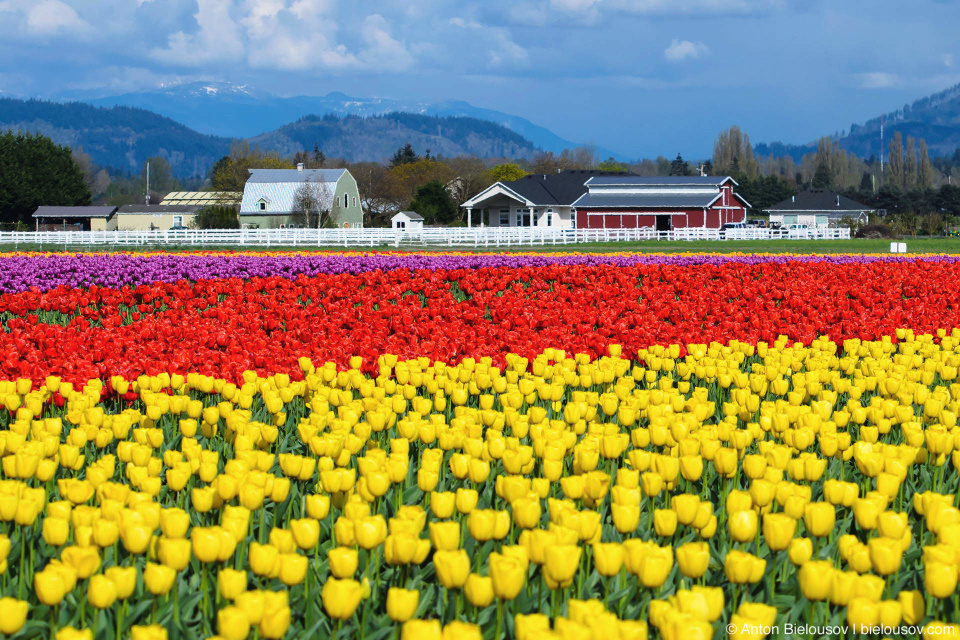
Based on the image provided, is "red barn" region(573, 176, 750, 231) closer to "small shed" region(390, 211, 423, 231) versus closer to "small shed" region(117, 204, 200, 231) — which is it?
"small shed" region(390, 211, 423, 231)

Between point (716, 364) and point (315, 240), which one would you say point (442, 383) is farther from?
point (315, 240)

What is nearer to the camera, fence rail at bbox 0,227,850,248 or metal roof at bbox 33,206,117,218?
fence rail at bbox 0,227,850,248

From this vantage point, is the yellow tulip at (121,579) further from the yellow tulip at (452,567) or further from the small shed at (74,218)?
the small shed at (74,218)

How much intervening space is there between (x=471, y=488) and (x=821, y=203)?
9697 centimetres

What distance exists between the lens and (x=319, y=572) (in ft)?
12.5

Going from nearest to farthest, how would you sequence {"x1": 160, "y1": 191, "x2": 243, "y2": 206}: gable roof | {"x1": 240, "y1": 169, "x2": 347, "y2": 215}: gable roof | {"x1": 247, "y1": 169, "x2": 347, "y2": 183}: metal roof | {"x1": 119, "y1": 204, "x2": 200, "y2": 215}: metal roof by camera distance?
{"x1": 240, "y1": 169, "x2": 347, "y2": 215}: gable roof
{"x1": 247, "y1": 169, "x2": 347, "y2": 183}: metal roof
{"x1": 160, "y1": 191, "x2": 243, "y2": 206}: gable roof
{"x1": 119, "y1": 204, "x2": 200, "y2": 215}: metal roof

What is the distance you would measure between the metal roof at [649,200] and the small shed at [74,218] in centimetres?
4113

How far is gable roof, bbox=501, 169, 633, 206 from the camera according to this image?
220ft

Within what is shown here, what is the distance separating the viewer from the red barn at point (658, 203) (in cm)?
6278

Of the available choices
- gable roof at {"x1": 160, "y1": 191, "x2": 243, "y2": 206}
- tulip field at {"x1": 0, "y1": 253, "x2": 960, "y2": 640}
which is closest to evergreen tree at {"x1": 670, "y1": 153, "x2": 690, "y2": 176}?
gable roof at {"x1": 160, "y1": 191, "x2": 243, "y2": 206}

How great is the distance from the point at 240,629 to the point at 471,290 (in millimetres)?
10780

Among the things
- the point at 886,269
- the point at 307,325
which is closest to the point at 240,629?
the point at 307,325

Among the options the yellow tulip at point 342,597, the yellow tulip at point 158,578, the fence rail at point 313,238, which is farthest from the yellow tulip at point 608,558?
the fence rail at point 313,238

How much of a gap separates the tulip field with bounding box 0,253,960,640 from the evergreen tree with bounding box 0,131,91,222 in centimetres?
7938
